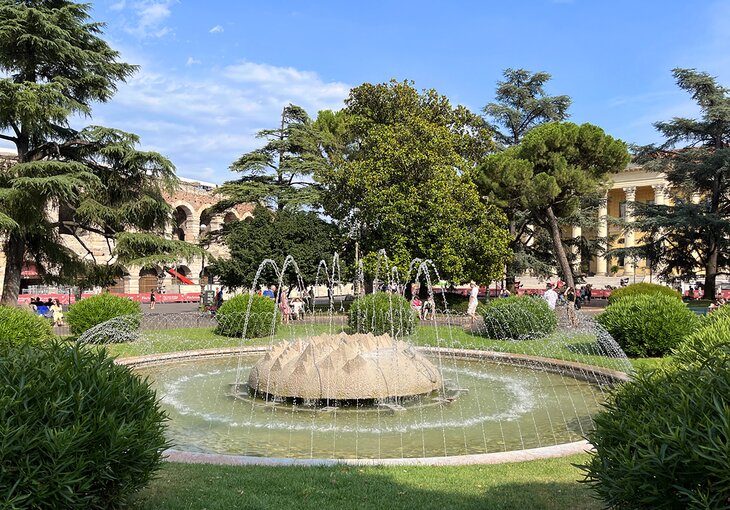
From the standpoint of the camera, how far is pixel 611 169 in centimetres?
2741

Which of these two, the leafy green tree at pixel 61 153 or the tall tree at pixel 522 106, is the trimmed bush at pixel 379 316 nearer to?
the leafy green tree at pixel 61 153

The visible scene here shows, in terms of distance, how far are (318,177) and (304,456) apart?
2675 cm

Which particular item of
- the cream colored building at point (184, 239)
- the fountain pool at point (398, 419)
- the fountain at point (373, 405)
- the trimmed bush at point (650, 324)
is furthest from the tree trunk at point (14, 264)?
the cream colored building at point (184, 239)

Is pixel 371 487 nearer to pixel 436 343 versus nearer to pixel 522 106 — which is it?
pixel 436 343

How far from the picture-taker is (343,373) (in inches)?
344

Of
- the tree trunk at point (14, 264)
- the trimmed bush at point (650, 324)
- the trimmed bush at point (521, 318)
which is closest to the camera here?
the trimmed bush at point (650, 324)

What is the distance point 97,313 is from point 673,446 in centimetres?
1627

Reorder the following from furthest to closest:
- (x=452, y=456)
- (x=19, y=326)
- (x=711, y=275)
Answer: (x=711, y=275) < (x=19, y=326) < (x=452, y=456)

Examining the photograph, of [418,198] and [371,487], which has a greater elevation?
[418,198]

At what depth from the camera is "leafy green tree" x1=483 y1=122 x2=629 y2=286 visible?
87.9 feet

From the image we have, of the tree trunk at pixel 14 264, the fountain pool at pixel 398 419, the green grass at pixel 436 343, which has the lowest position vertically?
the fountain pool at pixel 398 419

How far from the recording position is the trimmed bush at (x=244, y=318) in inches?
692

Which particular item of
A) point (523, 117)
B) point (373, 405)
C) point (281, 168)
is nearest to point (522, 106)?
point (523, 117)

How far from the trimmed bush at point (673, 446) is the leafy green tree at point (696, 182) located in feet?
98.3
